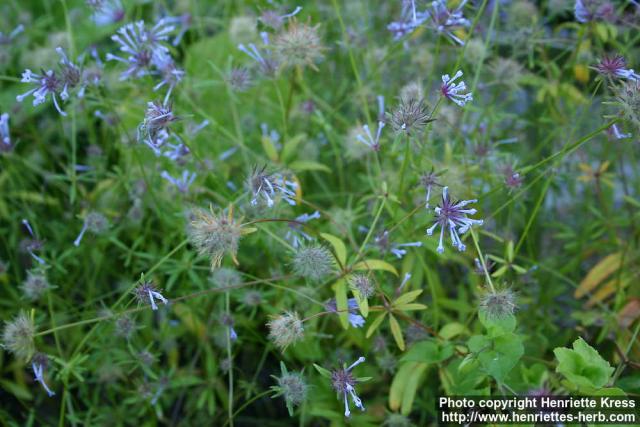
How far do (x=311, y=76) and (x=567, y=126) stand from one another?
1155 mm

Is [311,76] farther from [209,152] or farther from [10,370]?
[10,370]

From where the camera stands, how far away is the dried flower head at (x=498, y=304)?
1.51m

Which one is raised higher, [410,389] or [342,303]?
[342,303]

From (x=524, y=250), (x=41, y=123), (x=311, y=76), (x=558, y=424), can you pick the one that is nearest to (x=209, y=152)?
(x=311, y=76)

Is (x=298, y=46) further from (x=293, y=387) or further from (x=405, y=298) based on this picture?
(x=293, y=387)

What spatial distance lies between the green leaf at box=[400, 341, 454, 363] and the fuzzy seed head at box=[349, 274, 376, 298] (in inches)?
9.7

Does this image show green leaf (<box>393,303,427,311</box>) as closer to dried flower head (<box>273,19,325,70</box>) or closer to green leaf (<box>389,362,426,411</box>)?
green leaf (<box>389,362,426,411</box>)

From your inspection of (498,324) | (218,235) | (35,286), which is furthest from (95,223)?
(498,324)

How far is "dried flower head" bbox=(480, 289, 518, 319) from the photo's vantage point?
1.51 metres

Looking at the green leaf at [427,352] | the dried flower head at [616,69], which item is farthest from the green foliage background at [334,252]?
the dried flower head at [616,69]

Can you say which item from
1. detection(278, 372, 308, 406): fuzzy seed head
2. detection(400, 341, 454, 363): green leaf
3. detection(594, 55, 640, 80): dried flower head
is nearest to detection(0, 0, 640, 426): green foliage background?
detection(400, 341, 454, 363): green leaf

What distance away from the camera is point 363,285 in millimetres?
1589

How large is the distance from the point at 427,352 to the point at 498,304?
0.34 metres

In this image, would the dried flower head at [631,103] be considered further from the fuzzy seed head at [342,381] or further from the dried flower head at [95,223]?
the dried flower head at [95,223]
